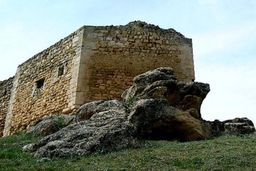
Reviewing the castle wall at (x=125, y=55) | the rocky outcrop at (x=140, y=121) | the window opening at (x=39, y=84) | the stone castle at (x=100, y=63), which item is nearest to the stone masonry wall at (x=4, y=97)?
the stone castle at (x=100, y=63)

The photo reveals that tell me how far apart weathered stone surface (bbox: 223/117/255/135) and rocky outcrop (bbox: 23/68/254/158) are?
5 centimetres

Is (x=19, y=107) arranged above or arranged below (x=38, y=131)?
above

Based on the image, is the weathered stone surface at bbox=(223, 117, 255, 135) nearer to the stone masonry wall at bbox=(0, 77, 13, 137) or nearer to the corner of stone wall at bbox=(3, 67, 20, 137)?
the corner of stone wall at bbox=(3, 67, 20, 137)

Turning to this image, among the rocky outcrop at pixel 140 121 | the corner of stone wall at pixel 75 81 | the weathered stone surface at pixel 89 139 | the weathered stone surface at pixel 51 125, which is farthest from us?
the corner of stone wall at pixel 75 81

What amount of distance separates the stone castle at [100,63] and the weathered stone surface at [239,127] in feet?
10.0

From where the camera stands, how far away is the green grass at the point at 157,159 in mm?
4719

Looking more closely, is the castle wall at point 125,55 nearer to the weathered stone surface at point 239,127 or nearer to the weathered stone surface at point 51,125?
the weathered stone surface at point 51,125

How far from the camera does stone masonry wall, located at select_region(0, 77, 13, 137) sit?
46.1 ft

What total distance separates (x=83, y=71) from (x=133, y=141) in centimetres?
479

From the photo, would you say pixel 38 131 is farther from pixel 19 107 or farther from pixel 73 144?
pixel 19 107

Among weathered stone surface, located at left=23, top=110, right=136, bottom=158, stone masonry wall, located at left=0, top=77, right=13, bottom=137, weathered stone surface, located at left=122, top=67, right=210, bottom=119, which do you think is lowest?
weathered stone surface, located at left=23, top=110, right=136, bottom=158

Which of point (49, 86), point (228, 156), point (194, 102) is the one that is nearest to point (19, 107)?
point (49, 86)

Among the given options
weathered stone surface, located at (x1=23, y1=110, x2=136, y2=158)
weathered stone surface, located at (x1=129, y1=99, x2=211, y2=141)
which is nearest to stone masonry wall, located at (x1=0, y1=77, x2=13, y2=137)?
weathered stone surface, located at (x1=23, y1=110, x2=136, y2=158)

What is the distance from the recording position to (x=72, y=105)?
33.2ft
